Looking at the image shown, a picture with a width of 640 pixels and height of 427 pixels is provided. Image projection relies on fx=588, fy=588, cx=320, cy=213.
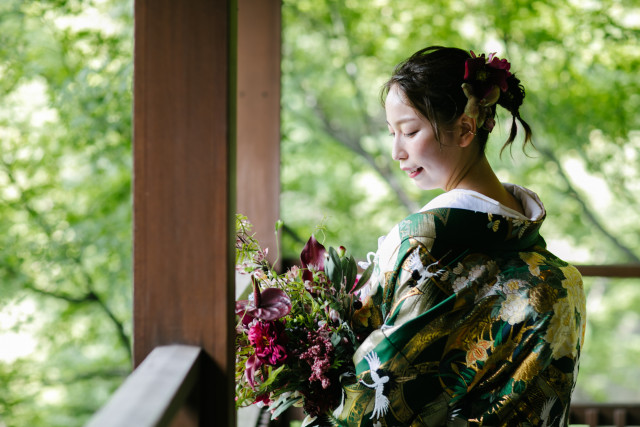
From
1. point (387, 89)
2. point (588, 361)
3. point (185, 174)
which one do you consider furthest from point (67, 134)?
point (588, 361)

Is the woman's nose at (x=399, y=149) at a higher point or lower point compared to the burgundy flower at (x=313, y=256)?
higher

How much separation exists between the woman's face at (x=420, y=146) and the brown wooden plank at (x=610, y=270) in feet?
4.43

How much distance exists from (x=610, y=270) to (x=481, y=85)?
155cm

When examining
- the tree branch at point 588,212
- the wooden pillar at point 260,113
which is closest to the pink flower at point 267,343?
the wooden pillar at point 260,113

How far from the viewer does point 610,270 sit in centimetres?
242

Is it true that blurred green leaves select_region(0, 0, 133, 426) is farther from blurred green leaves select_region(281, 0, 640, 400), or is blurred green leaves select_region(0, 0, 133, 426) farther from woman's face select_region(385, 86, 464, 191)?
woman's face select_region(385, 86, 464, 191)

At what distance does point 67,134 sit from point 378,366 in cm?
369

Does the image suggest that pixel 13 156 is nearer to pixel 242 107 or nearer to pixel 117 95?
pixel 117 95

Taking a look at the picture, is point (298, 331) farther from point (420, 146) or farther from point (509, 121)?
point (509, 121)

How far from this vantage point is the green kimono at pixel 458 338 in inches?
40.3

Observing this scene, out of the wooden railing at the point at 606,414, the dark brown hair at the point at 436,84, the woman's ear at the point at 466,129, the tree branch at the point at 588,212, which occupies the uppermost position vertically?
the dark brown hair at the point at 436,84

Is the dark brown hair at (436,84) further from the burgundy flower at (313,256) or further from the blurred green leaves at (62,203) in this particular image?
the blurred green leaves at (62,203)

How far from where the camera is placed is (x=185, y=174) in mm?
805

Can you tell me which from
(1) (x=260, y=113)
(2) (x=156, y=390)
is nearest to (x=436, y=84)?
(2) (x=156, y=390)
